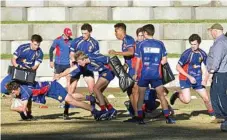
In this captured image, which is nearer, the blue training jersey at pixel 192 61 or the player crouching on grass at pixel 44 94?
the player crouching on grass at pixel 44 94

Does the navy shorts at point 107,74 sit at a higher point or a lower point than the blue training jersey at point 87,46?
lower

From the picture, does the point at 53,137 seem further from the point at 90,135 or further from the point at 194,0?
the point at 194,0

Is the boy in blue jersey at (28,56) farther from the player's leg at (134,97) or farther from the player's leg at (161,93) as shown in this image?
the player's leg at (161,93)

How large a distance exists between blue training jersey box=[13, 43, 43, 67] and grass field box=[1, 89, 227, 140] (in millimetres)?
1158

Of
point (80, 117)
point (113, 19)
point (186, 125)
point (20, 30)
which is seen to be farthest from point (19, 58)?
point (113, 19)

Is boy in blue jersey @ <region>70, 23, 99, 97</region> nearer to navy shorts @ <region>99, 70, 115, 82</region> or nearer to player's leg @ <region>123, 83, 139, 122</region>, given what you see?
navy shorts @ <region>99, 70, 115, 82</region>

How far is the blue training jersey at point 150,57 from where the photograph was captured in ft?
52.8

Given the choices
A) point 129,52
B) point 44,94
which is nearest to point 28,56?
point 44,94

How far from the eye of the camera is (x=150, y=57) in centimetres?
1611

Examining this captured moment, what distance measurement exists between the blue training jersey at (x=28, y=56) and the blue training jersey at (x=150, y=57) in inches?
124

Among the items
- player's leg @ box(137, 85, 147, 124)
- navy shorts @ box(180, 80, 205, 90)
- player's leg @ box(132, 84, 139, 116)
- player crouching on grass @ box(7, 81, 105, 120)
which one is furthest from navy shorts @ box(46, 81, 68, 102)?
navy shorts @ box(180, 80, 205, 90)

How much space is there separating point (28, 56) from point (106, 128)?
3.79 meters

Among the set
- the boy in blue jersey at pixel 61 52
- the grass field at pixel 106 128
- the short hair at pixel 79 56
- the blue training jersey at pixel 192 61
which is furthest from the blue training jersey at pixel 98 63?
the boy in blue jersey at pixel 61 52

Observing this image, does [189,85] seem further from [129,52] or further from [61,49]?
[61,49]
